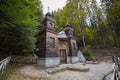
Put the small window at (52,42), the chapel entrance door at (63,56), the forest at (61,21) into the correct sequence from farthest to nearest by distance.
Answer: the chapel entrance door at (63,56), the small window at (52,42), the forest at (61,21)

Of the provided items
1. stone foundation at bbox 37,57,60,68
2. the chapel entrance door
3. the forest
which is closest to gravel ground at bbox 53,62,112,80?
stone foundation at bbox 37,57,60,68

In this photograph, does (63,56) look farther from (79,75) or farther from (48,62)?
(79,75)

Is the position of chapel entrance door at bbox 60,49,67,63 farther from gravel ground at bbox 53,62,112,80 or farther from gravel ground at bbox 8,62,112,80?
gravel ground at bbox 8,62,112,80

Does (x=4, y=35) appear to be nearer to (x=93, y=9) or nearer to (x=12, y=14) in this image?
(x=12, y=14)

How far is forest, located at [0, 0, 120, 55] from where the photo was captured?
304 inches

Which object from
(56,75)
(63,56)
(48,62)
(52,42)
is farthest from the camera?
(63,56)

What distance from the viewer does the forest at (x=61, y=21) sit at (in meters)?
7.73

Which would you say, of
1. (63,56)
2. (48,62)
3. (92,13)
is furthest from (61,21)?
(48,62)

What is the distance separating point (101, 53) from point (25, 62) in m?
16.9

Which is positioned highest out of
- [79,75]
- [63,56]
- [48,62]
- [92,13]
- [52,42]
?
[92,13]

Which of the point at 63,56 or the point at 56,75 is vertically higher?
the point at 63,56

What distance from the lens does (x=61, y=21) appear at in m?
23.4

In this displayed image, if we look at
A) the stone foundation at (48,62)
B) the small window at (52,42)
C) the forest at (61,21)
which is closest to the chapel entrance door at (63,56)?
the stone foundation at (48,62)

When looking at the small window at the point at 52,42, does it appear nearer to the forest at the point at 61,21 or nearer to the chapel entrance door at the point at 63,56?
the forest at the point at 61,21
